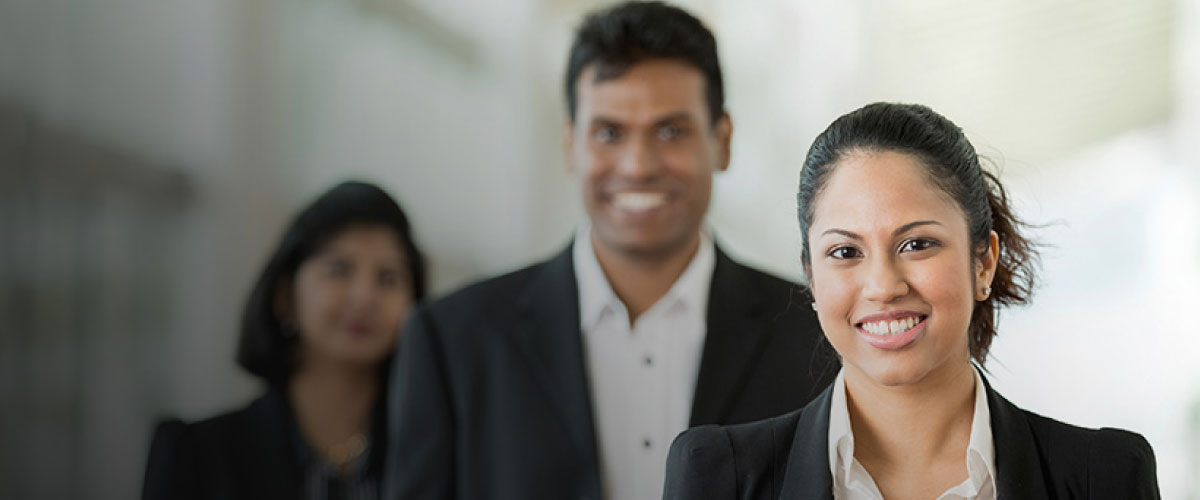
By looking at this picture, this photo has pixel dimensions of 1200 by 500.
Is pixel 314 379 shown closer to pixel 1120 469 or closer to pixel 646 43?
pixel 646 43

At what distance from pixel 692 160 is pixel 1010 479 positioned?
Result: 791 mm

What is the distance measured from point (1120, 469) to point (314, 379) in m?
1.85

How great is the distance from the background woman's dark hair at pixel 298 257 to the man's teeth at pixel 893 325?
1.61 metres

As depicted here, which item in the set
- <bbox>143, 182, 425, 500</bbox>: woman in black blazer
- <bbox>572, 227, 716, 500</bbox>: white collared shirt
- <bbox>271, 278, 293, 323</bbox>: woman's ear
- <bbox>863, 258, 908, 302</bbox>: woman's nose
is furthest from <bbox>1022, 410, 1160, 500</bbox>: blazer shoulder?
<bbox>271, 278, 293, 323</bbox>: woman's ear

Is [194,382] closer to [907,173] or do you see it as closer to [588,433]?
[588,433]

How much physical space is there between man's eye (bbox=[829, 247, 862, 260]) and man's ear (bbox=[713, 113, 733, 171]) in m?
0.66

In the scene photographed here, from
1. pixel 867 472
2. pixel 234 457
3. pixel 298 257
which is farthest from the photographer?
pixel 298 257

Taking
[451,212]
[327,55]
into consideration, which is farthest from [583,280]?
[327,55]

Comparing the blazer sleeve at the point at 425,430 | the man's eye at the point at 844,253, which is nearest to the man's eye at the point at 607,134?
the blazer sleeve at the point at 425,430

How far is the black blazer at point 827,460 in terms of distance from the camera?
4.80 ft

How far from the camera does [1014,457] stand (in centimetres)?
148

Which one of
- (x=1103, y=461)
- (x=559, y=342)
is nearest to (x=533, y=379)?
(x=559, y=342)

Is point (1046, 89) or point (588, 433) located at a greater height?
point (1046, 89)

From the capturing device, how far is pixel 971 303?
4.87 feet
